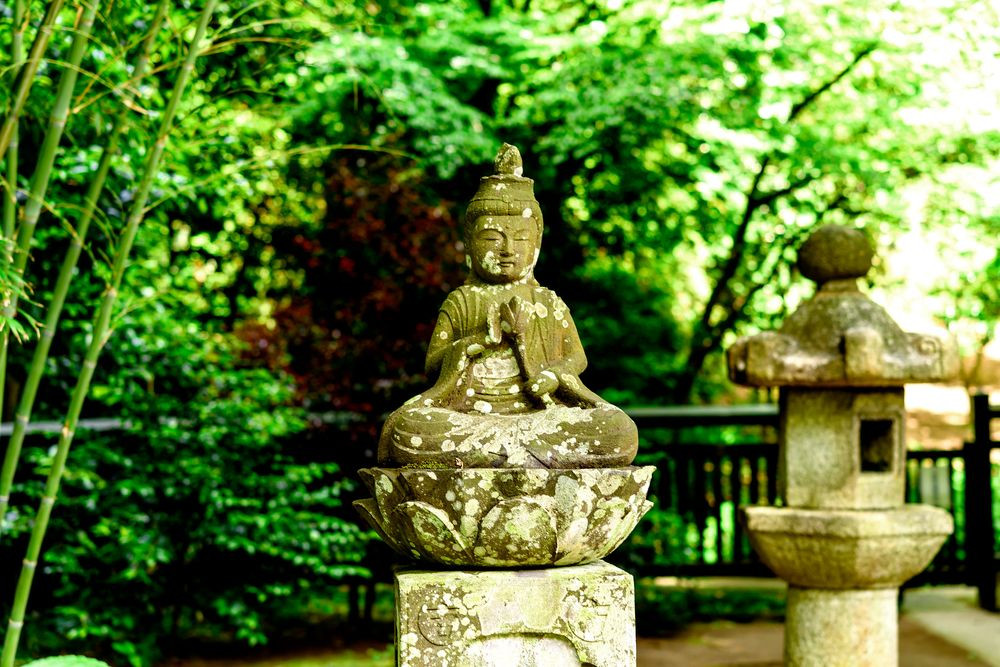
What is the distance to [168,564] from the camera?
5.73 m

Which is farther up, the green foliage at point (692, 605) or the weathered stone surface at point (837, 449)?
the weathered stone surface at point (837, 449)

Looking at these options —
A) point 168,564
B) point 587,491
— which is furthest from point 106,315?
point 168,564

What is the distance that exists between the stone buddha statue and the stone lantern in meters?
1.81

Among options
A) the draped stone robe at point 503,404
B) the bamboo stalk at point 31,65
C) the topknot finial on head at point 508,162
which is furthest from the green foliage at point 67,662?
the topknot finial on head at point 508,162

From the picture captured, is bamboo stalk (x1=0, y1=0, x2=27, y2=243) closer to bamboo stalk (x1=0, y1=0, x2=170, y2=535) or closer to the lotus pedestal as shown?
bamboo stalk (x1=0, y1=0, x2=170, y2=535)

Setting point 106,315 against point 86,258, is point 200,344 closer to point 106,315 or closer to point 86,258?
point 86,258

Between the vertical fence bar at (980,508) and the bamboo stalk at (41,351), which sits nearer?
the bamboo stalk at (41,351)

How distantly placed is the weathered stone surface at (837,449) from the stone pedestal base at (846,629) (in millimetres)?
457

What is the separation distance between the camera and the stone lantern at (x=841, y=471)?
479 cm

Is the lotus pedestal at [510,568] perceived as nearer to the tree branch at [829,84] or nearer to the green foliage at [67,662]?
the green foliage at [67,662]

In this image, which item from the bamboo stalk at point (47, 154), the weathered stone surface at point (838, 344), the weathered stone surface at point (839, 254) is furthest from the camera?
the weathered stone surface at point (839, 254)

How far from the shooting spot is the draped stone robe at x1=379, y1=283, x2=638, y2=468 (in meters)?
3.19

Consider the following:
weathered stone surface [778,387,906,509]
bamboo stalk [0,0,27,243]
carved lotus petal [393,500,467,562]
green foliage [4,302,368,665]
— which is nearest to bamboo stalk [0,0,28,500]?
bamboo stalk [0,0,27,243]

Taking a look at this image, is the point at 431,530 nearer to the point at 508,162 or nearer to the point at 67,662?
the point at 67,662
